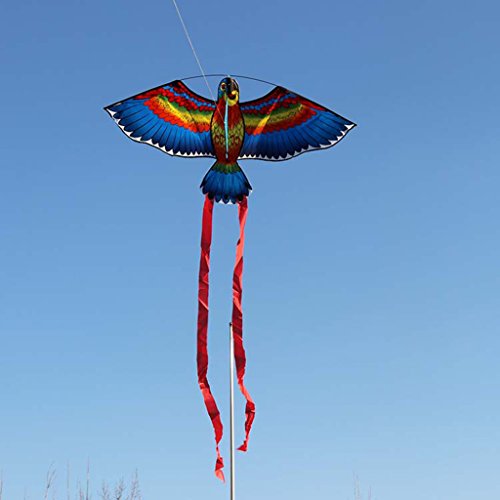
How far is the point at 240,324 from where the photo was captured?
14.3 m

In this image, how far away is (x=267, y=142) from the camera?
49.4 feet

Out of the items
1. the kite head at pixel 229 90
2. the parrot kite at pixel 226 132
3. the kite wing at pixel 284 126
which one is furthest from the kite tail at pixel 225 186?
the kite head at pixel 229 90

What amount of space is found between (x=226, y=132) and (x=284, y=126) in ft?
2.96

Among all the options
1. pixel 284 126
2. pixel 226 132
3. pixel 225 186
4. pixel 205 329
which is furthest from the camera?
pixel 284 126

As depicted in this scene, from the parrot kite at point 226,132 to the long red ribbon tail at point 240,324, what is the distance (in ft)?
0.05

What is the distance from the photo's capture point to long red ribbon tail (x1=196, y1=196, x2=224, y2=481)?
13844 millimetres

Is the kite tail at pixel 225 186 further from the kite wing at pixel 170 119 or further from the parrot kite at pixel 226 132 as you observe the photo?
the kite wing at pixel 170 119

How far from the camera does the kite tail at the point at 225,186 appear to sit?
48.0ft

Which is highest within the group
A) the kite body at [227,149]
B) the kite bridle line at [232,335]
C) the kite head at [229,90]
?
the kite head at [229,90]

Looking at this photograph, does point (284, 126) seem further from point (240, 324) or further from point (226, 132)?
point (240, 324)

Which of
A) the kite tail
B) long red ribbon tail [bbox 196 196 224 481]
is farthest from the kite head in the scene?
long red ribbon tail [bbox 196 196 224 481]

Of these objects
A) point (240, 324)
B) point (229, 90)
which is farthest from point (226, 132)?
point (240, 324)

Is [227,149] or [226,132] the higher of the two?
[226,132]

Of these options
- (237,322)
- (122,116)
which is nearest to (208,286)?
(237,322)
